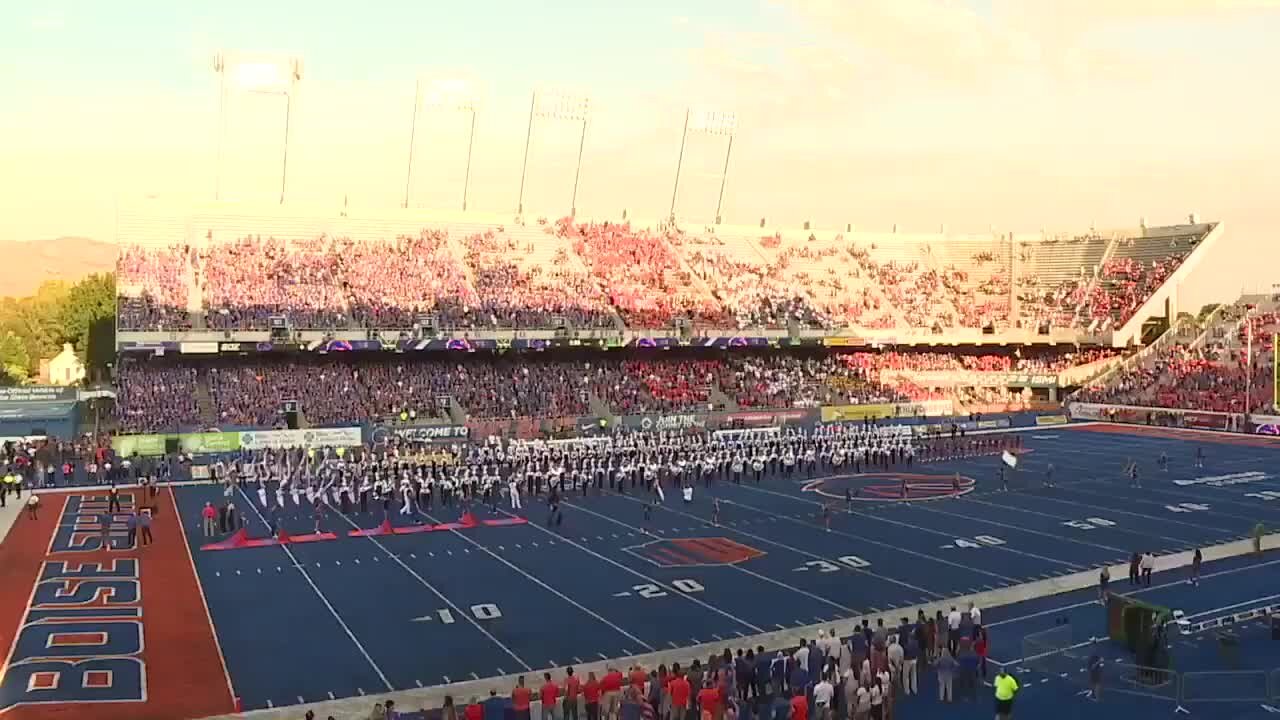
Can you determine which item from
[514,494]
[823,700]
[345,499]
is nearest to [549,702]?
[823,700]

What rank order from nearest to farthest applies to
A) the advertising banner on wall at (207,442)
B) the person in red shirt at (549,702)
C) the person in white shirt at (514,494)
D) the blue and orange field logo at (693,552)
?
the person in red shirt at (549,702) < the blue and orange field logo at (693,552) < the person in white shirt at (514,494) < the advertising banner on wall at (207,442)

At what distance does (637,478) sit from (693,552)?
32.5 ft

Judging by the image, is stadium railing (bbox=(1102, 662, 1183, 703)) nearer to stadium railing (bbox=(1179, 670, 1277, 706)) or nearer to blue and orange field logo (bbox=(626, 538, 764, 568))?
stadium railing (bbox=(1179, 670, 1277, 706))

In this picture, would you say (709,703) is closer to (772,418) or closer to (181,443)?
(181,443)

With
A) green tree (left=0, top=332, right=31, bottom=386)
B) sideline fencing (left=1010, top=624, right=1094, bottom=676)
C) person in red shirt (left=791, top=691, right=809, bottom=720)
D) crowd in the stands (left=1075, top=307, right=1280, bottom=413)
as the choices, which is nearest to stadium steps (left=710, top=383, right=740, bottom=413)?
crowd in the stands (left=1075, top=307, right=1280, bottom=413)

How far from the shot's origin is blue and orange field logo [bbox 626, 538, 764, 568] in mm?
21641

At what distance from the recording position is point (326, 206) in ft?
177

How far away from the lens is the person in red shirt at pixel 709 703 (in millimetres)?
11859

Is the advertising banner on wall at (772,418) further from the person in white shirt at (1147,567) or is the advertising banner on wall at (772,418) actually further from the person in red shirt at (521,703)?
the person in red shirt at (521,703)

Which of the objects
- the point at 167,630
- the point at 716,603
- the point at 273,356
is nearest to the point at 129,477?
the point at 273,356

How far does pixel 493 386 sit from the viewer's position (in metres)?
47.5

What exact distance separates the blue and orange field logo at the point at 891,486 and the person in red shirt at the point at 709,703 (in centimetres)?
1624

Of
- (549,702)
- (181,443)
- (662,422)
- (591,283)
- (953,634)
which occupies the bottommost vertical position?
(181,443)

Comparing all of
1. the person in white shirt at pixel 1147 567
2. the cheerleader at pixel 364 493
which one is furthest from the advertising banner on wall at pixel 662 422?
the person in white shirt at pixel 1147 567
